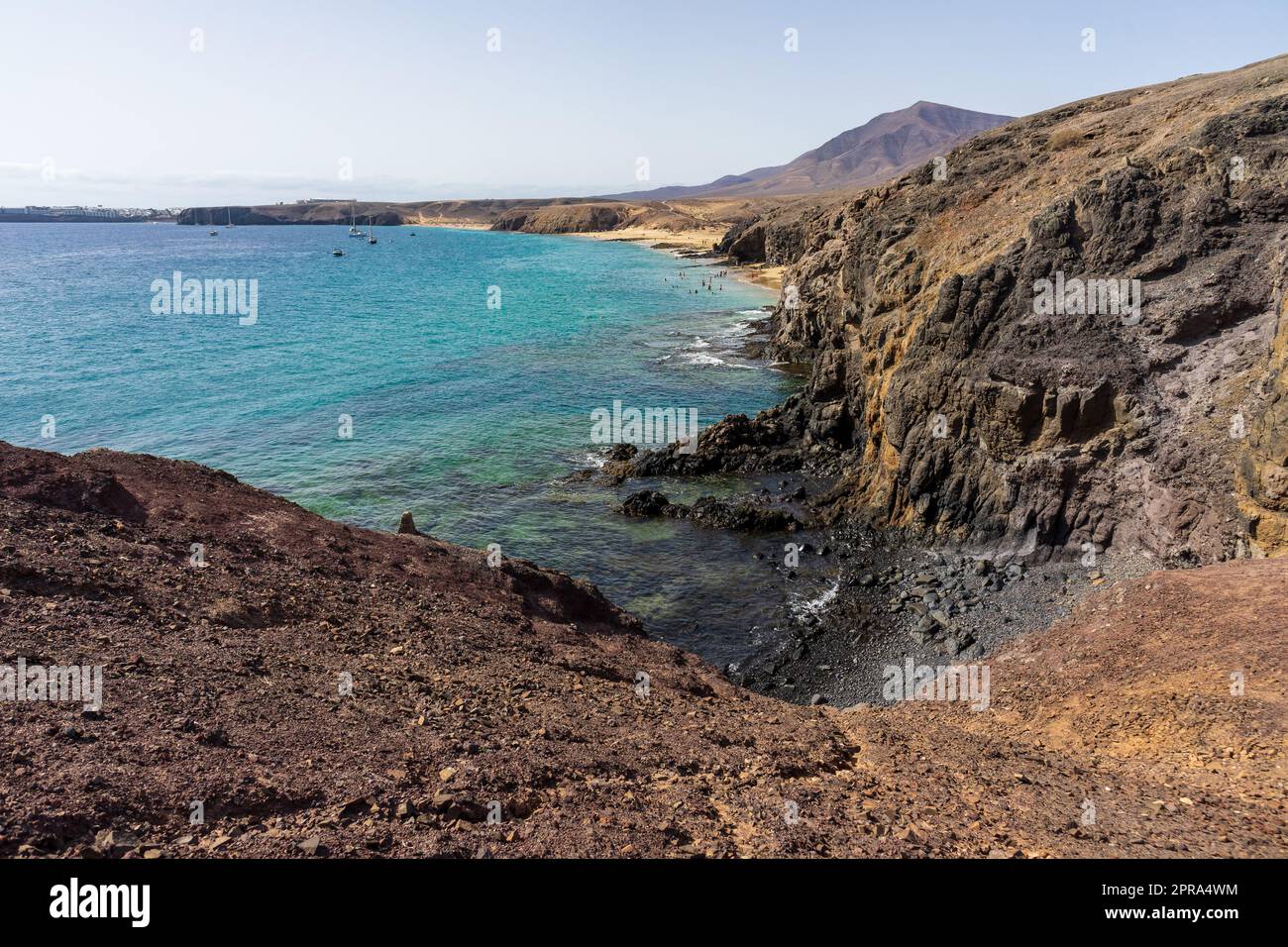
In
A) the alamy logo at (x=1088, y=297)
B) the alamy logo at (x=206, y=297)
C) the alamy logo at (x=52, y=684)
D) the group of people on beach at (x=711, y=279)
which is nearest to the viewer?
the alamy logo at (x=52, y=684)

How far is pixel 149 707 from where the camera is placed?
9.48 metres

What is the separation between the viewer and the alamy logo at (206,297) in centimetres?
8306

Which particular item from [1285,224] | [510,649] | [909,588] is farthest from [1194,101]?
[510,649]

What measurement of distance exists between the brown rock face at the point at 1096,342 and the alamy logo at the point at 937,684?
677 cm

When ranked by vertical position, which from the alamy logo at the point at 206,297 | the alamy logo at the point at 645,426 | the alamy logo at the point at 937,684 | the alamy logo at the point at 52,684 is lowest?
the alamy logo at the point at 937,684

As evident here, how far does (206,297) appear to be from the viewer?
328 feet

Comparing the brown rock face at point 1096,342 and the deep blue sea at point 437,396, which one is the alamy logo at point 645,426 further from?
the brown rock face at point 1096,342

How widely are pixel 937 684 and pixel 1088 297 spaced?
15.4m

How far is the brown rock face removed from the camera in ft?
67.9

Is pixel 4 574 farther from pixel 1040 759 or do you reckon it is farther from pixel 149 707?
pixel 1040 759

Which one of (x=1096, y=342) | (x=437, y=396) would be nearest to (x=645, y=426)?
(x=437, y=396)
